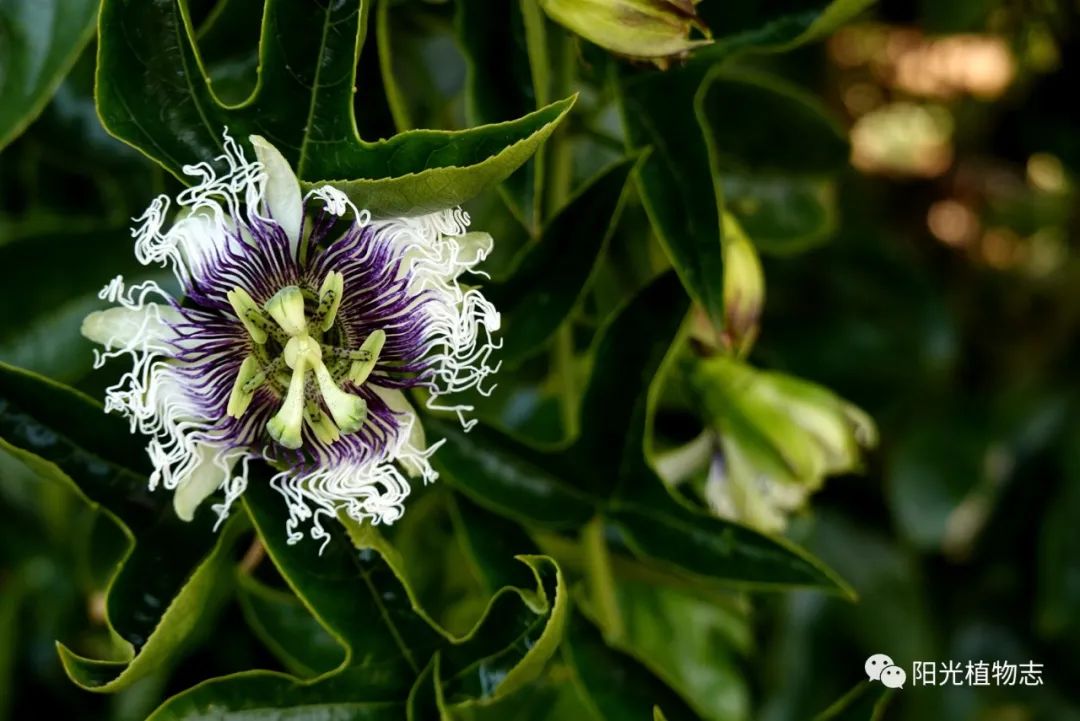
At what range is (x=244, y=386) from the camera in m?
0.65

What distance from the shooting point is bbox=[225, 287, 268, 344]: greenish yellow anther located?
2.07 ft

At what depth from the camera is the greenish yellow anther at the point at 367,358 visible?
633 millimetres

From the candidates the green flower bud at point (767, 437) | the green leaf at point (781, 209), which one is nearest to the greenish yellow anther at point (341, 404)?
the green flower bud at point (767, 437)

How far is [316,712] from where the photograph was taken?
713 mm

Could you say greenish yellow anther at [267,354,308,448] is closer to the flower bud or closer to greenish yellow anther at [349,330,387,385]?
greenish yellow anther at [349,330,387,385]

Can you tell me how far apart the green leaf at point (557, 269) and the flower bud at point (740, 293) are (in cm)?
10

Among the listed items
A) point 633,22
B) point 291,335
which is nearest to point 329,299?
point 291,335

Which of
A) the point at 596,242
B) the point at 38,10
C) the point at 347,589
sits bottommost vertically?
the point at 347,589

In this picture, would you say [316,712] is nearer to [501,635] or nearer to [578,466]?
[501,635]

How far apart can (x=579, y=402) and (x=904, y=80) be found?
0.90m

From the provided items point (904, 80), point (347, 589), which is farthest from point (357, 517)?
point (904, 80)

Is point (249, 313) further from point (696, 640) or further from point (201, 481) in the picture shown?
point (696, 640)

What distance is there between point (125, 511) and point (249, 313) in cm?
18

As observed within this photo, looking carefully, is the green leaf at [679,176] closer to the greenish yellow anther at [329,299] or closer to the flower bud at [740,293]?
the flower bud at [740,293]
